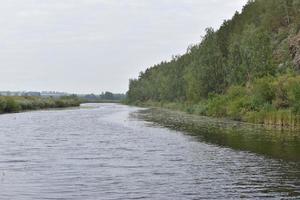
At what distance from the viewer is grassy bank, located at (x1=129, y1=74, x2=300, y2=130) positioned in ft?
216

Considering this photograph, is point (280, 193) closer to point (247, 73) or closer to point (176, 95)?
point (247, 73)

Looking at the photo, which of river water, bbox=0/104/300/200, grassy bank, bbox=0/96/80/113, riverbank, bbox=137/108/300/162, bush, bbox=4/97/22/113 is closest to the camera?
river water, bbox=0/104/300/200

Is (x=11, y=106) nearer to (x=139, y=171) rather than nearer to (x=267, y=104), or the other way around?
(x=267, y=104)

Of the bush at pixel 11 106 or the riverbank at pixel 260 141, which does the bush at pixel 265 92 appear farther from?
the bush at pixel 11 106

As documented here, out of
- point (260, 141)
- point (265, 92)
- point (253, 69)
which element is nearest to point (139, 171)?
point (260, 141)

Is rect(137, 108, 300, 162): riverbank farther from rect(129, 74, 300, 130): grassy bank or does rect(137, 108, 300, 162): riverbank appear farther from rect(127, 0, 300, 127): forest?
rect(127, 0, 300, 127): forest

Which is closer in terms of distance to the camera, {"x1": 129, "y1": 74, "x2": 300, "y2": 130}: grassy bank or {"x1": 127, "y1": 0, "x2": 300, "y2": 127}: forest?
{"x1": 129, "y1": 74, "x2": 300, "y2": 130}: grassy bank

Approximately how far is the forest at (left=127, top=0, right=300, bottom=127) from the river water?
97.7 feet

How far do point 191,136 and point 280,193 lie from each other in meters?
30.0

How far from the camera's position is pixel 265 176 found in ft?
93.6

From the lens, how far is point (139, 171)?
30203mm

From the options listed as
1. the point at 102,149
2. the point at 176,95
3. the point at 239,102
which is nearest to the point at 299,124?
the point at 239,102

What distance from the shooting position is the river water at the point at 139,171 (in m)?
24.1

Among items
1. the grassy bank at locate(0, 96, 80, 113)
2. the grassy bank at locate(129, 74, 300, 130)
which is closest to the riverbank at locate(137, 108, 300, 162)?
the grassy bank at locate(129, 74, 300, 130)
